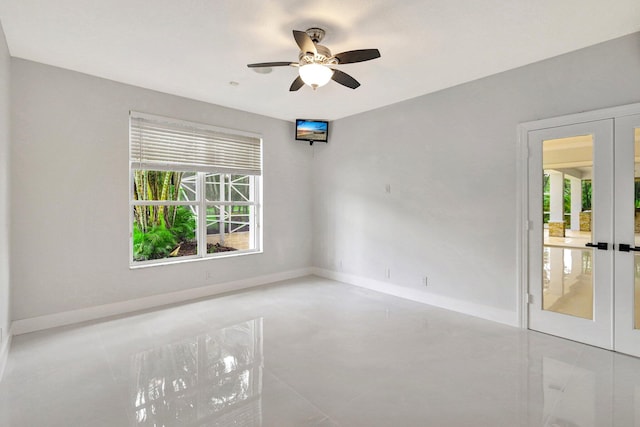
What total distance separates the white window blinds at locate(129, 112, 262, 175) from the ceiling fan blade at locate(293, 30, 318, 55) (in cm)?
270

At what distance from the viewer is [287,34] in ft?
9.61

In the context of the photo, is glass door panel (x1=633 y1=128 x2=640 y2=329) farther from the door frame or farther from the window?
the window

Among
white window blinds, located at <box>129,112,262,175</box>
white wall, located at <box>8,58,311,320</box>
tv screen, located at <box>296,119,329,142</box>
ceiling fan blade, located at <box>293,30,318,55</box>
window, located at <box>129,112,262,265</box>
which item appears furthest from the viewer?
tv screen, located at <box>296,119,329,142</box>

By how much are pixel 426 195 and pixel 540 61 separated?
1979 millimetres

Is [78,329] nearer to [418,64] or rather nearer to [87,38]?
[87,38]

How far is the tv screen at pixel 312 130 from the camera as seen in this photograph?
18.9 ft

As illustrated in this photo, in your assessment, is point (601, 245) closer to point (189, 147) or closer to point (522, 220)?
point (522, 220)

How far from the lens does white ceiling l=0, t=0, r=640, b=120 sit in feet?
8.27

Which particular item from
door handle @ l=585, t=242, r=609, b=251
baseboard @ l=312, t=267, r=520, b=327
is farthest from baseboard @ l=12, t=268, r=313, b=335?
door handle @ l=585, t=242, r=609, b=251

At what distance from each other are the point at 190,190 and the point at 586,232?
16.9 ft

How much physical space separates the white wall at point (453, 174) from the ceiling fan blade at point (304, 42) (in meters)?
2.41

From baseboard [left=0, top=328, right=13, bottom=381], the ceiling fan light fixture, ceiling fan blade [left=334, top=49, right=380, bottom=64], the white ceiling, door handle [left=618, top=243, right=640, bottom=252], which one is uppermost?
the white ceiling

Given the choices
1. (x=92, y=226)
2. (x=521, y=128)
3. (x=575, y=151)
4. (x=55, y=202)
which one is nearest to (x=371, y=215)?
(x=521, y=128)

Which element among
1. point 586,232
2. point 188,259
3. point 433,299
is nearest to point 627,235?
point 586,232
